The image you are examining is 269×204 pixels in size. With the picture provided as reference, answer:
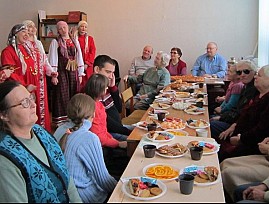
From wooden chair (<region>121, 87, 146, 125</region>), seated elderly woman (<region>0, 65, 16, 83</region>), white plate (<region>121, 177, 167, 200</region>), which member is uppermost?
seated elderly woman (<region>0, 65, 16, 83</region>)

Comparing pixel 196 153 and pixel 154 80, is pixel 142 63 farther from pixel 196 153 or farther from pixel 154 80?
pixel 196 153

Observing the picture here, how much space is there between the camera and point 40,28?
6.93 meters

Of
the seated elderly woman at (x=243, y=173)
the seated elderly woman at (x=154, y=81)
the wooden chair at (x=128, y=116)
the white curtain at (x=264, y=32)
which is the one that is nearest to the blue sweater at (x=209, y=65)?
the white curtain at (x=264, y=32)

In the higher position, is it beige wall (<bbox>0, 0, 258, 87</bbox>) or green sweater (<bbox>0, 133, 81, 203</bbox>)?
beige wall (<bbox>0, 0, 258, 87</bbox>)

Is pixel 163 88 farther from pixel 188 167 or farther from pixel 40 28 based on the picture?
pixel 40 28

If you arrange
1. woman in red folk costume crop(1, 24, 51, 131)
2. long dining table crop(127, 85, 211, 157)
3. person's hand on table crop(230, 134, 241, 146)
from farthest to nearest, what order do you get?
woman in red folk costume crop(1, 24, 51, 131), person's hand on table crop(230, 134, 241, 146), long dining table crop(127, 85, 211, 157)

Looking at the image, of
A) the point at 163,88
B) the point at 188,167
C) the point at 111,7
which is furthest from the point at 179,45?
the point at 188,167

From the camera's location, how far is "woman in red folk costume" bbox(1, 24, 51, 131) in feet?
12.5

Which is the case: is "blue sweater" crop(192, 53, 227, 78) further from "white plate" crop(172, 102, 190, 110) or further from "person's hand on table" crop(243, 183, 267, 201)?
"person's hand on table" crop(243, 183, 267, 201)

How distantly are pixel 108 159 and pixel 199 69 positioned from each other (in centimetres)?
Answer: 419

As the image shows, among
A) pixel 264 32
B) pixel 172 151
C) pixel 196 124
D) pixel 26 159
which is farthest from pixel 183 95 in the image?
pixel 26 159

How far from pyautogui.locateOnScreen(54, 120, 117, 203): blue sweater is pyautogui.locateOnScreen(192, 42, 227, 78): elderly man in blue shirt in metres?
4.64

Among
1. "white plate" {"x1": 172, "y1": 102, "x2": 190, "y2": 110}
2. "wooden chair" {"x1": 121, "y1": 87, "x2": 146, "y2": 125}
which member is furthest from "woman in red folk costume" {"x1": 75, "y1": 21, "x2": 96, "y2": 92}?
"white plate" {"x1": 172, "y1": 102, "x2": 190, "y2": 110}

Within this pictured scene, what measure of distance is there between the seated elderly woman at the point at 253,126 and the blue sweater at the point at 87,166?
128cm
